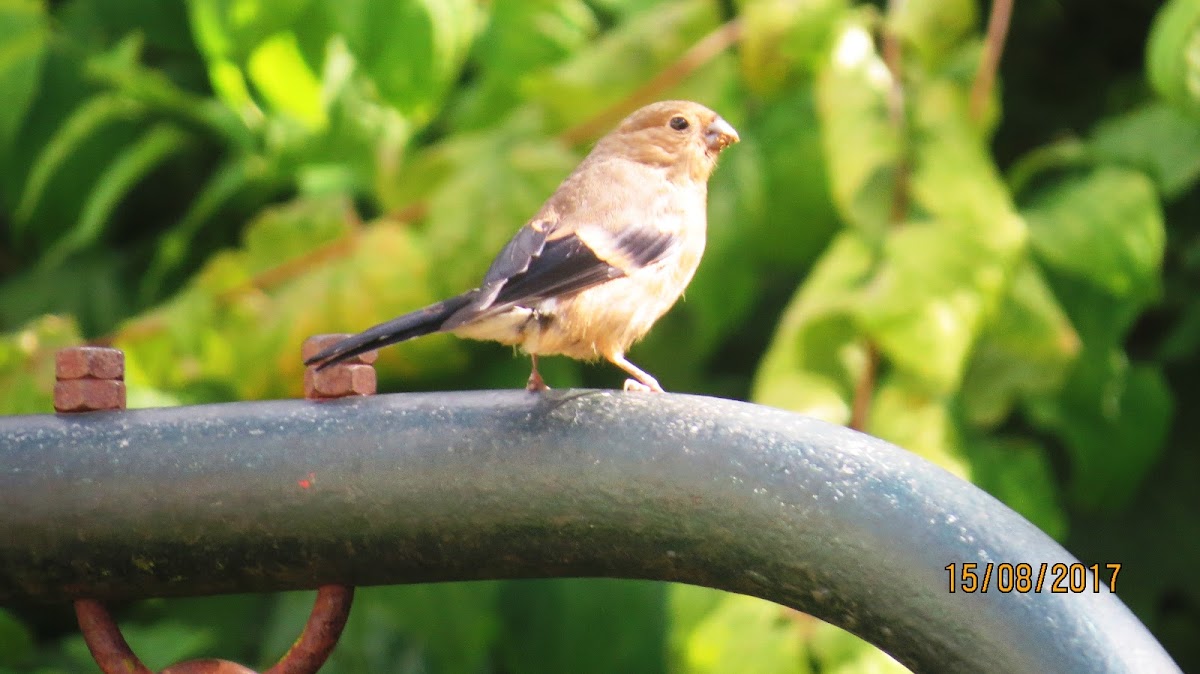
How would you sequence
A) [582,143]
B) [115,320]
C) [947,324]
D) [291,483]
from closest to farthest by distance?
[291,483]
[947,324]
[582,143]
[115,320]

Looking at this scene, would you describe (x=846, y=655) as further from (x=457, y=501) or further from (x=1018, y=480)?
(x=457, y=501)

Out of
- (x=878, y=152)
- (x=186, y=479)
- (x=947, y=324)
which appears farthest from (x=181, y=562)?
(x=878, y=152)

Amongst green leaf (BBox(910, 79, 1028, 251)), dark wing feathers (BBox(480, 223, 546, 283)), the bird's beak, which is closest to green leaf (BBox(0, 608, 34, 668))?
dark wing feathers (BBox(480, 223, 546, 283))

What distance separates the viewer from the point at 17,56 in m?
2.90

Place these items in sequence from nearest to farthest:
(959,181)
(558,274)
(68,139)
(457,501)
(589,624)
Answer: (457,501), (558,274), (959,181), (589,624), (68,139)

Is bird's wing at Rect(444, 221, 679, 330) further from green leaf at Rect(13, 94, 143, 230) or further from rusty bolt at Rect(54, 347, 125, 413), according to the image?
green leaf at Rect(13, 94, 143, 230)

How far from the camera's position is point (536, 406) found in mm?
1368

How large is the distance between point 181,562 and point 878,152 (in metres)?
1.47

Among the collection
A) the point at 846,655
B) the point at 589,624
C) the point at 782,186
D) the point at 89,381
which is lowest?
the point at 89,381

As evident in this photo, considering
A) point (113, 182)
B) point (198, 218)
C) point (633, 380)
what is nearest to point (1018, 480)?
point (633, 380)

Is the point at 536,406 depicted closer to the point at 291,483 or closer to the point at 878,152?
the point at 291,483

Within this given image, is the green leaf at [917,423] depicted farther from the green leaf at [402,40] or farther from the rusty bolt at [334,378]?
the rusty bolt at [334,378]

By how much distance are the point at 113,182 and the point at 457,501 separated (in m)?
1.90

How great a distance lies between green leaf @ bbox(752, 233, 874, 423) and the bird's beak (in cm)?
27
